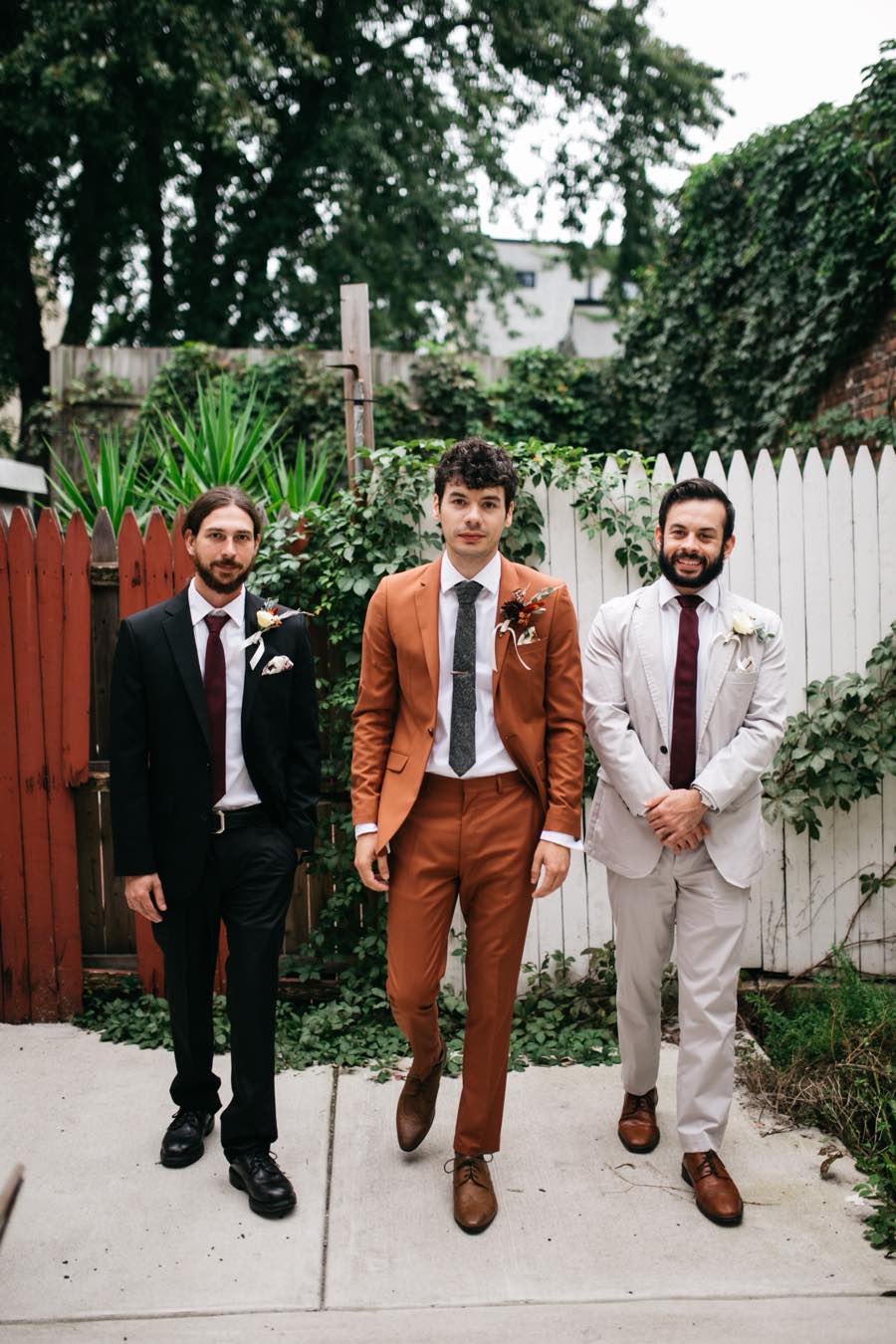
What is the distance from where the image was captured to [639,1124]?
Result: 3.42m

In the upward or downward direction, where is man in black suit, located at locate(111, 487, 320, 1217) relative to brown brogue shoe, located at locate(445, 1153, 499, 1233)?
upward

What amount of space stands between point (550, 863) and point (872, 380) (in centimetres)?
525

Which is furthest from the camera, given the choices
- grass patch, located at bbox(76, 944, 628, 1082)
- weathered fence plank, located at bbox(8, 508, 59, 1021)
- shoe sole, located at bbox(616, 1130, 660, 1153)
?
weathered fence plank, located at bbox(8, 508, 59, 1021)

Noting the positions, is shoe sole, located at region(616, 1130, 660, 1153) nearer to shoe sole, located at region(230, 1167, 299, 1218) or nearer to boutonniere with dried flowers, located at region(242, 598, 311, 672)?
shoe sole, located at region(230, 1167, 299, 1218)

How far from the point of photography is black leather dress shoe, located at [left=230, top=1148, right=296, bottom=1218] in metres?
2.99

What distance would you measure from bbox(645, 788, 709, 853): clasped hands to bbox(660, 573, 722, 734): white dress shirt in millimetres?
226

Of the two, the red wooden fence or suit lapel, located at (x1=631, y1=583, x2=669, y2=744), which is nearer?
suit lapel, located at (x1=631, y1=583, x2=669, y2=744)

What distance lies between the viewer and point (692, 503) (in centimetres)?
316

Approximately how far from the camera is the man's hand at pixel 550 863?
119 inches

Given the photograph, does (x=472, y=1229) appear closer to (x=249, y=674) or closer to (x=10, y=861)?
(x=249, y=674)

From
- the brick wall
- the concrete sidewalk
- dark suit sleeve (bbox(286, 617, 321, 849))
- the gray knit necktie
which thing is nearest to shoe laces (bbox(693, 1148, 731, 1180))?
the concrete sidewalk

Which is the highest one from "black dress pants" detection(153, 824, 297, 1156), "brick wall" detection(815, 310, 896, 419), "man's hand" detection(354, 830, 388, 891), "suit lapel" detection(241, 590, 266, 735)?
"brick wall" detection(815, 310, 896, 419)

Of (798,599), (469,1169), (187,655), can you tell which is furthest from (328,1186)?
(798,599)

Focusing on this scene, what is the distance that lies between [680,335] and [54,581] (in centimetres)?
692
